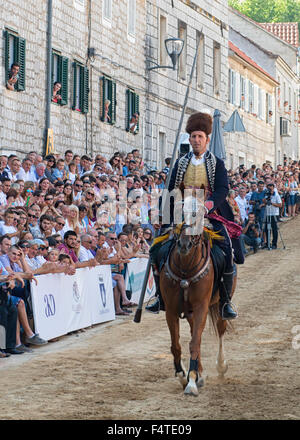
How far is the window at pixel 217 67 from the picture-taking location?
38844 mm

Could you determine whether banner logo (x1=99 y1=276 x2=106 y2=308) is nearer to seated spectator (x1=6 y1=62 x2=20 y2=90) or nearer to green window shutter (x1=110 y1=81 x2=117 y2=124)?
seated spectator (x1=6 y1=62 x2=20 y2=90)

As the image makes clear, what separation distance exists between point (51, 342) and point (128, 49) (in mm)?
16871

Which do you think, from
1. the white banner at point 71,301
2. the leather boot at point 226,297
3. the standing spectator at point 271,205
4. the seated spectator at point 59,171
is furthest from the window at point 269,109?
the leather boot at point 226,297

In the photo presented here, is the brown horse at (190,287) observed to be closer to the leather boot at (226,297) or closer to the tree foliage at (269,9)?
the leather boot at (226,297)

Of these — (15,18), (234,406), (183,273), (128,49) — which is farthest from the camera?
(128,49)

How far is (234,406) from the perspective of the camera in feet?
28.1

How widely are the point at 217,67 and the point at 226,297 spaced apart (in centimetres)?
2998

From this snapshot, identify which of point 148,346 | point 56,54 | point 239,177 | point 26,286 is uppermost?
point 56,54

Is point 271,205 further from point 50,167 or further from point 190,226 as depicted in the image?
point 190,226

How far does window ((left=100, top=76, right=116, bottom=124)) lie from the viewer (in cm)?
2575

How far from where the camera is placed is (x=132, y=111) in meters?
28.5

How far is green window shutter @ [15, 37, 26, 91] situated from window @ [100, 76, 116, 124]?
556 cm
